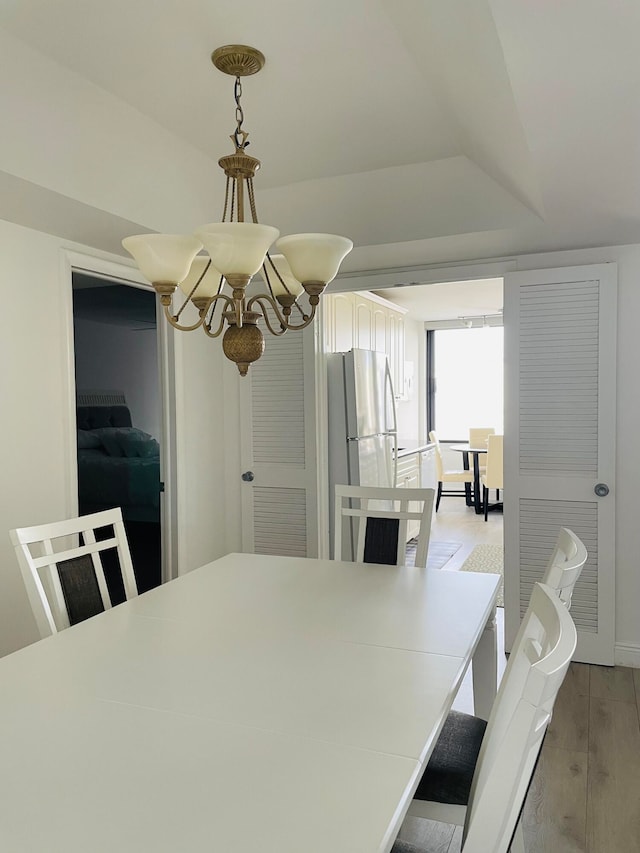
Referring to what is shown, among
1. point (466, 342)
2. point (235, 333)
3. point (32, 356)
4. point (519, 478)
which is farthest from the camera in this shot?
point (466, 342)

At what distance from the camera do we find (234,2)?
1.98 m

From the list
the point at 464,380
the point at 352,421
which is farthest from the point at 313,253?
the point at 464,380

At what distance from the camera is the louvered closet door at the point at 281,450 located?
408 centimetres

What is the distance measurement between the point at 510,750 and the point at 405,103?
248 centimetres

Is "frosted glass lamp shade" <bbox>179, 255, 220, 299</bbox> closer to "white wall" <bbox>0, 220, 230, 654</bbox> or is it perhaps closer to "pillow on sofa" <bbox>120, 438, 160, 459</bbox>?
"white wall" <bbox>0, 220, 230, 654</bbox>

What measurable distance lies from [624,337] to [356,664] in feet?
8.24

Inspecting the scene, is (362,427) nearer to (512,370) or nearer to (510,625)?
(512,370)

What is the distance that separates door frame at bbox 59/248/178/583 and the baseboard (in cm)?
235

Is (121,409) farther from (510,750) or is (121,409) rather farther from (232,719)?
(510,750)

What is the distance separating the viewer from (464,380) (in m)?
8.46

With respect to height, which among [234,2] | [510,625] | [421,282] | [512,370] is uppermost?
[234,2]

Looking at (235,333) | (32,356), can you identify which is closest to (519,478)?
(235,333)

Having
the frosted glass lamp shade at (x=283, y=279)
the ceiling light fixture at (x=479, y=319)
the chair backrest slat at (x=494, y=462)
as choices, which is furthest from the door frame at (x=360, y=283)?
the ceiling light fixture at (x=479, y=319)

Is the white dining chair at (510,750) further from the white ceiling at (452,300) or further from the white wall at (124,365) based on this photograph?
the white ceiling at (452,300)
